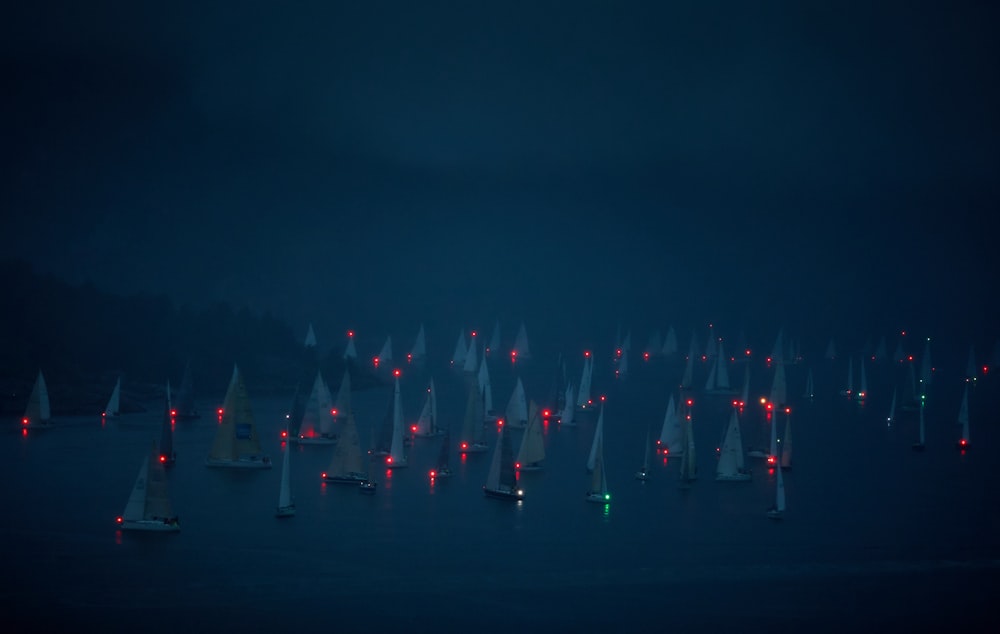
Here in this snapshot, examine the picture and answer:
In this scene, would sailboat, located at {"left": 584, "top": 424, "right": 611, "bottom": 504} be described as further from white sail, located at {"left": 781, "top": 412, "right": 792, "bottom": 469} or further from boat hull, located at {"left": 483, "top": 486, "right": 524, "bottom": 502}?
white sail, located at {"left": 781, "top": 412, "right": 792, "bottom": 469}

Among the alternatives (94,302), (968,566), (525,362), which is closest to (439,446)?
(968,566)

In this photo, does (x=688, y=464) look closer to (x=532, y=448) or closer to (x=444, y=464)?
(x=532, y=448)

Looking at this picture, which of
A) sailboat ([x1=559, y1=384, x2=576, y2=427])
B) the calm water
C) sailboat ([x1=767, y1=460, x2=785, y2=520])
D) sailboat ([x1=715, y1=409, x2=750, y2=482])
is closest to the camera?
the calm water

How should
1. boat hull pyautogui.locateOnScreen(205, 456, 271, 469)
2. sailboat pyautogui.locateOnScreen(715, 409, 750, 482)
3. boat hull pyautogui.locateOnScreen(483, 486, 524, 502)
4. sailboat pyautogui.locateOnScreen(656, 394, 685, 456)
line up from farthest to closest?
sailboat pyautogui.locateOnScreen(656, 394, 685, 456) < sailboat pyautogui.locateOnScreen(715, 409, 750, 482) < boat hull pyautogui.locateOnScreen(205, 456, 271, 469) < boat hull pyautogui.locateOnScreen(483, 486, 524, 502)

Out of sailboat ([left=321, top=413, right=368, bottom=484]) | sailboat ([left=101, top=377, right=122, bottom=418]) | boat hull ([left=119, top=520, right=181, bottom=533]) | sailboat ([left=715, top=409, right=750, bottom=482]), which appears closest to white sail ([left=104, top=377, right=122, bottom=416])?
sailboat ([left=101, top=377, right=122, bottom=418])

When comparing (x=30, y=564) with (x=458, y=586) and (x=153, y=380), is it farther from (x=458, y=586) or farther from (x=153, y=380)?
(x=153, y=380)

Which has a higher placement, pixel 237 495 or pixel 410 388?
pixel 410 388

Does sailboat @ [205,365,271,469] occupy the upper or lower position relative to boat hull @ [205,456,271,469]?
upper
